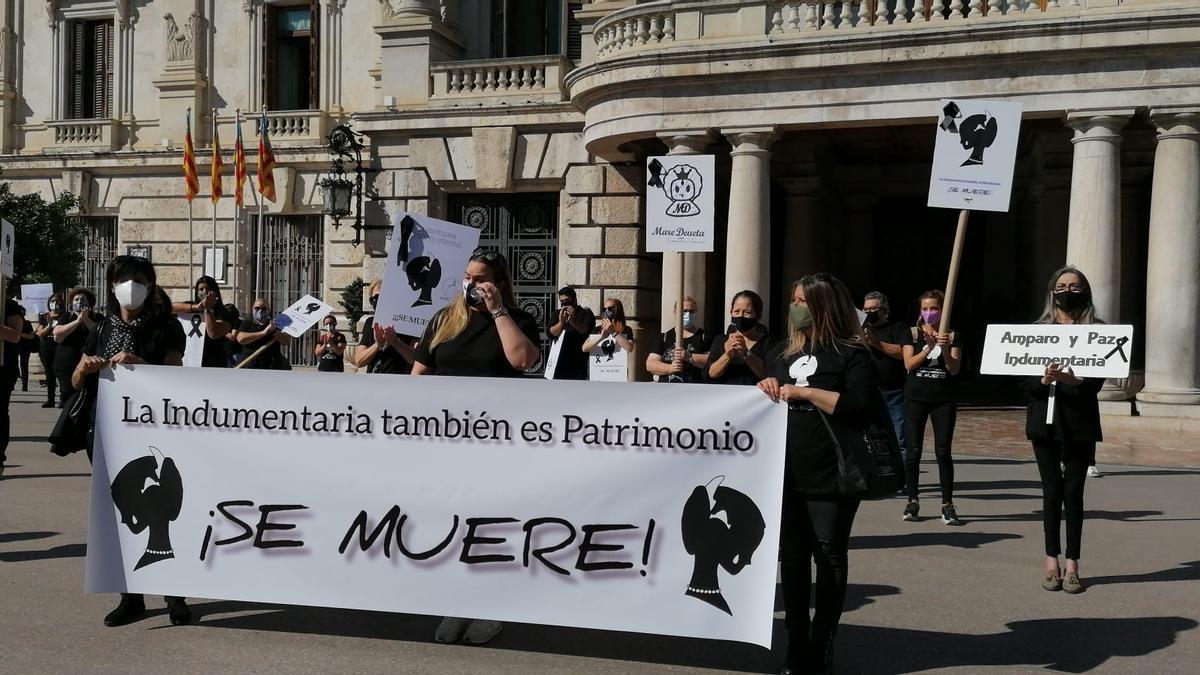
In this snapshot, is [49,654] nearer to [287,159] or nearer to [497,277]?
[497,277]

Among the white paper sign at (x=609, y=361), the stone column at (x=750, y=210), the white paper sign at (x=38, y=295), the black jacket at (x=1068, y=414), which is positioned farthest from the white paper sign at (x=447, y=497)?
the white paper sign at (x=38, y=295)

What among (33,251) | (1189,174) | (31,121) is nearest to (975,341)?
(1189,174)

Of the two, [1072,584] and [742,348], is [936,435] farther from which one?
[742,348]

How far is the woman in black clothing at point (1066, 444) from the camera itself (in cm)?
684

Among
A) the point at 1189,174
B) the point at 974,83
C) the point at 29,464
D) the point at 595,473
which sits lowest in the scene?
the point at 29,464

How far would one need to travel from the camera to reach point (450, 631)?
5523mm

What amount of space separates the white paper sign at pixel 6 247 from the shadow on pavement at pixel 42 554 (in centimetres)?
229

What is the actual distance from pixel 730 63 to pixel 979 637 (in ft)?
39.7

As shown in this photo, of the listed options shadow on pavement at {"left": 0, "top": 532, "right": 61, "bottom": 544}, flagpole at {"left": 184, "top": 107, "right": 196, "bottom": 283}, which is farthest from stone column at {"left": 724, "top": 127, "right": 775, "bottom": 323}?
flagpole at {"left": 184, "top": 107, "right": 196, "bottom": 283}

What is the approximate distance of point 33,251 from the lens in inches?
914

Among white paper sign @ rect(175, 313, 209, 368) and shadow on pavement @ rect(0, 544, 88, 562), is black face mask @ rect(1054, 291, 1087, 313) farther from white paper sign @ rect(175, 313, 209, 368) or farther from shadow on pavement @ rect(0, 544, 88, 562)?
white paper sign @ rect(175, 313, 209, 368)

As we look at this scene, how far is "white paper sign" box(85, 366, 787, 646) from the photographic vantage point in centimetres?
497

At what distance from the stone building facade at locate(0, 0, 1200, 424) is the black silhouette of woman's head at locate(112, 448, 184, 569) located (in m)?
11.8

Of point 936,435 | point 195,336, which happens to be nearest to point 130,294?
point 195,336
